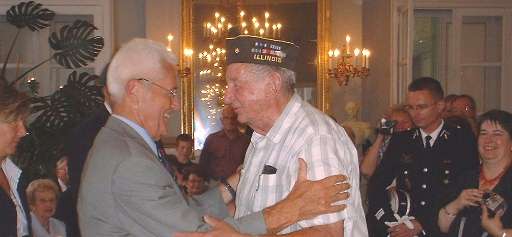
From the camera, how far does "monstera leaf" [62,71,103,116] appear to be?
19.2ft

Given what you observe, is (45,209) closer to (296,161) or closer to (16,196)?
(16,196)

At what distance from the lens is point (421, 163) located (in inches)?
159

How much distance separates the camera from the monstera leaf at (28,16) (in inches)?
233

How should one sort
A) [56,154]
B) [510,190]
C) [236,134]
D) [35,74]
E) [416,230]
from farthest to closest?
[35,74], [236,134], [56,154], [416,230], [510,190]

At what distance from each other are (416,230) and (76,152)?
6.61 feet

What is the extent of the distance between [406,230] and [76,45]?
340 centimetres

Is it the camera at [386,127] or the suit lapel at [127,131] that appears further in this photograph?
the camera at [386,127]

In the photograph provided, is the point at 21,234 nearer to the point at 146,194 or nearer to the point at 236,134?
the point at 146,194

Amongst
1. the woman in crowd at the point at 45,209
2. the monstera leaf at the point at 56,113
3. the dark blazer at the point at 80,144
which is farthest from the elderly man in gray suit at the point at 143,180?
the monstera leaf at the point at 56,113

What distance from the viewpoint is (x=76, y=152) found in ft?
10.1

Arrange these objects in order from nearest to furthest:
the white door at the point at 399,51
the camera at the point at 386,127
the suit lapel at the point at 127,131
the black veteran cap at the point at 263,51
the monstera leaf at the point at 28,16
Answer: the suit lapel at the point at 127,131
the black veteran cap at the point at 263,51
the camera at the point at 386,127
the monstera leaf at the point at 28,16
the white door at the point at 399,51

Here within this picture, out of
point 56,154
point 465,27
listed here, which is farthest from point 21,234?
point 465,27

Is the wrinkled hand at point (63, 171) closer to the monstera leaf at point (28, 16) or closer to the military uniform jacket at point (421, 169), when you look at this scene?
the monstera leaf at point (28, 16)

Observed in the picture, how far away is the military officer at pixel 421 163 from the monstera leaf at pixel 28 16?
3.37 metres
